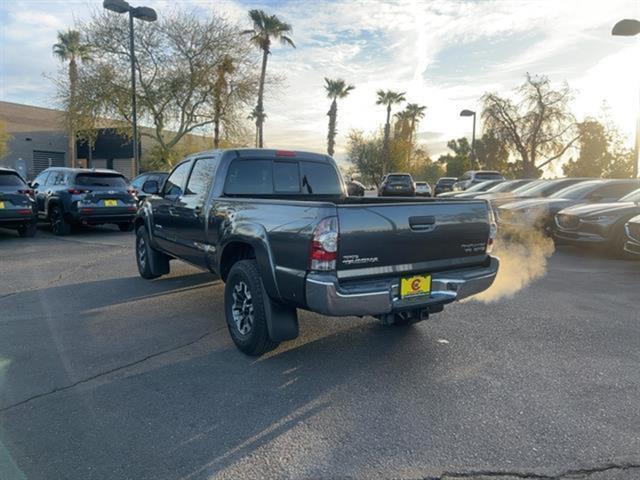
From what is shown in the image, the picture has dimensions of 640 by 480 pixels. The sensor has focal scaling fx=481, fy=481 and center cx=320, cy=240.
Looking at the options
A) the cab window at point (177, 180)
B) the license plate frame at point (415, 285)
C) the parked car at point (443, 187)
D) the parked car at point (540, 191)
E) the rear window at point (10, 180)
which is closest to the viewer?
the license plate frame at point (415, 285)

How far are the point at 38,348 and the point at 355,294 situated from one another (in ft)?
10.4

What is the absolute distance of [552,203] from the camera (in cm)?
1135

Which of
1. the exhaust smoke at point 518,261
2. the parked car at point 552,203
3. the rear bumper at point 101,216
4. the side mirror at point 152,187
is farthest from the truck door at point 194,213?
the parked car at point 552,203

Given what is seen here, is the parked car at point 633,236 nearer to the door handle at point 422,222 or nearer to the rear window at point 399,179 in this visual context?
the door handle at point 422,222

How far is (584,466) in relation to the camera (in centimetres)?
277

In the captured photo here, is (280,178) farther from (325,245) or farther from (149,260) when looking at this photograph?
(149,260)

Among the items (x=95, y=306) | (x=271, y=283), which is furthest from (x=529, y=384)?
(x=95, y=306)

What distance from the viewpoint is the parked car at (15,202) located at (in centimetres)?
1116

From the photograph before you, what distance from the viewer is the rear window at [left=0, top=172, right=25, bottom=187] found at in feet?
37.3

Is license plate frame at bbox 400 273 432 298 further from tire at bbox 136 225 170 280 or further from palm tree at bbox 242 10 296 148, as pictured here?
palm tree at bbox 242 10 296 148

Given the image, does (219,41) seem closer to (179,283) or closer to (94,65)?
(94,65)

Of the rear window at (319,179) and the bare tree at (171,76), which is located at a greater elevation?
the bare tree at (171,76)

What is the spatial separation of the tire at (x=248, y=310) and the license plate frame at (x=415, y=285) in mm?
1131

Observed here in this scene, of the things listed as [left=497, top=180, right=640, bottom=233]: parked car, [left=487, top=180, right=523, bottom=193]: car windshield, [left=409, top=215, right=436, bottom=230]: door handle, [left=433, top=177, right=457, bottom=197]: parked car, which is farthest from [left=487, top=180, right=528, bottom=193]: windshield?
[left=433, top=177, right=457, bottom=197]: parked car
